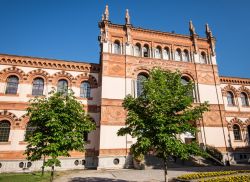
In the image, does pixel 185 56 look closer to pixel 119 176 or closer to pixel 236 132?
pixel 236 132

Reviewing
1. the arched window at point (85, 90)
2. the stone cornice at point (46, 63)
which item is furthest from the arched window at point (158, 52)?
the arched window at point (85, 90)

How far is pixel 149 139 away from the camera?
32.7ft

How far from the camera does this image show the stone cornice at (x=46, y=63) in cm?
2192

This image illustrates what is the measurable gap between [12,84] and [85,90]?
7826 millimetres

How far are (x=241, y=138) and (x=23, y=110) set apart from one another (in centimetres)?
2725

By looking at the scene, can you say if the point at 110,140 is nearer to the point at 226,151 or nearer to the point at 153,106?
the point at 153,106

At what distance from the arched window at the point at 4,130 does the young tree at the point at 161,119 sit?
1480cm

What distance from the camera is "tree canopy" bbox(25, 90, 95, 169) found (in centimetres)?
1105

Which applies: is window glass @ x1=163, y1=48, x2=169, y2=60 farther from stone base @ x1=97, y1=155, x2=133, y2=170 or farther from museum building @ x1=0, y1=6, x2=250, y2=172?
stone base @ x1=97, y1=155, x2=133, y2=170

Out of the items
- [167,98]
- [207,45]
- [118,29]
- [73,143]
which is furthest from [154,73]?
[207,45]

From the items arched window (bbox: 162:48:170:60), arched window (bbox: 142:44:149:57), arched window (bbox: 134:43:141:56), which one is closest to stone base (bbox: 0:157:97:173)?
arched window (bbox: 134:43:141:56)

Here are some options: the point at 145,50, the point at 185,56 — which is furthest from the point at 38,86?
the point at 185,56

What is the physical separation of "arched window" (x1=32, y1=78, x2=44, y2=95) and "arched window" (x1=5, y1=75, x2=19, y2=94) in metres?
1.76

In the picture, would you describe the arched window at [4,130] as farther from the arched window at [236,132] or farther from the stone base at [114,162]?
the arched window at [236,132]
